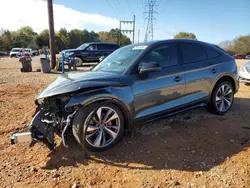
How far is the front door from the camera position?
130 inches

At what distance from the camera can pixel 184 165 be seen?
2.80 m

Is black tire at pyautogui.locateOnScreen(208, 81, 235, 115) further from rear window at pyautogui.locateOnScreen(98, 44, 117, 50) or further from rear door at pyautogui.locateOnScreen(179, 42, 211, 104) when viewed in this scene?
rear window at pyautogui.locateOnScreen(98, 44, 117, 50)

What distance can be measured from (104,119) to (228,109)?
3.22 m

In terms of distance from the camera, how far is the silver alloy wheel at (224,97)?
452cm

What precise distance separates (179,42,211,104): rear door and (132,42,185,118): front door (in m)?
0.17

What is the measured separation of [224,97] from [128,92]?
265 cm

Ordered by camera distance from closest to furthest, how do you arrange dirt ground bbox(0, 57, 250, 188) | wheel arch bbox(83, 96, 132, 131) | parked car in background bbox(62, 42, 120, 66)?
dirt ground bbox(0, 57, 250, 188) < wheel arch bbox(83, 96, 132, 131) < parked car in background bbox(62, 42, 120, 66)

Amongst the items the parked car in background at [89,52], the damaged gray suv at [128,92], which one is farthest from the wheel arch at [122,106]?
the parked car in background at [89,52]

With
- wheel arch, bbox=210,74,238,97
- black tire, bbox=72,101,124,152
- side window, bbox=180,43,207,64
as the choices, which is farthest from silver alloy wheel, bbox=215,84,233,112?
black tire, bbox=72,101,124,152

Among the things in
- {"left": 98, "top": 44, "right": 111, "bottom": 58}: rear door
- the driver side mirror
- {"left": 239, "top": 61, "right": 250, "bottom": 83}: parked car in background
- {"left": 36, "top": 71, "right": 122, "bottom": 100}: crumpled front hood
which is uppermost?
{"left": 98, "top": 44, "right": 111, "bottom": 58}: rear door

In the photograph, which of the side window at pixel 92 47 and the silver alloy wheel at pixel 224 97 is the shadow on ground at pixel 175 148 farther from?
the side window at pixel 92 47

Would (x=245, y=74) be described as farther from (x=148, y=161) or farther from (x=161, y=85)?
(x=148, y=161)

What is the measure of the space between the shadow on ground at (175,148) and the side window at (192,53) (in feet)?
4.21

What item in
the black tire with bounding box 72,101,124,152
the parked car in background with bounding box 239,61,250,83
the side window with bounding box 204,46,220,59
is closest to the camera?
the black tire with bounding box 72,101,124,152
